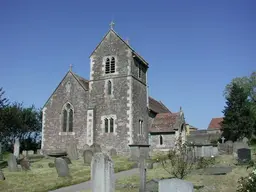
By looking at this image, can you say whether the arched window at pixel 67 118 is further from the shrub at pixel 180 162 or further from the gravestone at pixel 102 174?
the gravestone at pixel 102 174

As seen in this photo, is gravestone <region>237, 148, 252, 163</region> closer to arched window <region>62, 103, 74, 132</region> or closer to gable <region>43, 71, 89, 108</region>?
gable <region>43, 71, 89, 108</region>

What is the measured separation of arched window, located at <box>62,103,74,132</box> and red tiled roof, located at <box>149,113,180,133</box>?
883 cm

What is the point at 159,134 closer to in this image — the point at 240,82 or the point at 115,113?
the point at 115,113

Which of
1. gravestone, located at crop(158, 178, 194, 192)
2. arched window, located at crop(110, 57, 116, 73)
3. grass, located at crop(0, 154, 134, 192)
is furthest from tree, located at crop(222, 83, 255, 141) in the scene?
gravestone, located at crop(158, 178, 194, 192)

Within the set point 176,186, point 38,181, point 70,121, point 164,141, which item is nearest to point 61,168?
point 38,181

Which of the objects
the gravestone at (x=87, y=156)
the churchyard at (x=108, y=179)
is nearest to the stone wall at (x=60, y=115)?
the gravestone at (x=87, y=156)

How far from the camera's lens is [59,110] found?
103ft

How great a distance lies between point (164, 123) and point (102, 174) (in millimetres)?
25443

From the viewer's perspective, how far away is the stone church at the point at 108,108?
1136 inches

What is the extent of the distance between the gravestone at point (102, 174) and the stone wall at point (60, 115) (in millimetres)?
21476

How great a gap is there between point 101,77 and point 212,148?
512 inches

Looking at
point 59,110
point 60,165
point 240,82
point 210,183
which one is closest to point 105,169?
point 210,183

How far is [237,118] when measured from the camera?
4316 cm

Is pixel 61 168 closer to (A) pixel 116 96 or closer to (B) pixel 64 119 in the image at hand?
(A) pixel 116 96
